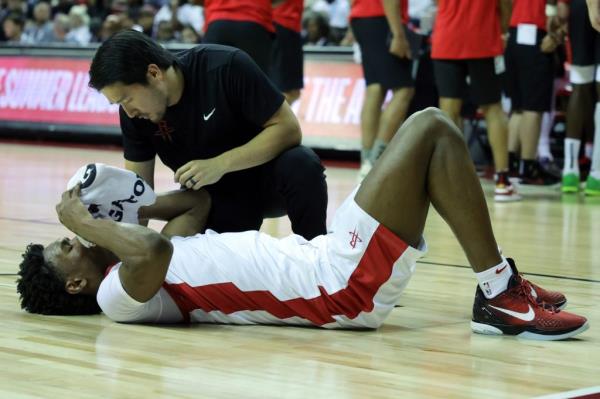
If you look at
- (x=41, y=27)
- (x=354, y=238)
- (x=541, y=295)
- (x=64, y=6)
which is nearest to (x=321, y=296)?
(x=354, y=238)

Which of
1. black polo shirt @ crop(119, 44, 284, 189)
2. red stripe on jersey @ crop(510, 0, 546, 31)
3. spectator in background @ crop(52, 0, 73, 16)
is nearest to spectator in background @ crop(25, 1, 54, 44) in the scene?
spectator in background @ crop(52, 0, 73, 16)

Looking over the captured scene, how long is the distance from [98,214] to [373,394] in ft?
3.85

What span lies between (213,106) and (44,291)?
0.85 metres

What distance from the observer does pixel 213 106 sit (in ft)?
13.0

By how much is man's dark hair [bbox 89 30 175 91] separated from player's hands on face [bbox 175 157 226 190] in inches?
12.6

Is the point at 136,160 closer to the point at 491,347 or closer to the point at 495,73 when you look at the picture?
the point at 491,347

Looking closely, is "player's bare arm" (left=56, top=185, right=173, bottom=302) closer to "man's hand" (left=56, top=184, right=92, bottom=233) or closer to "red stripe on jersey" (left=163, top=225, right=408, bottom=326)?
"man's hand" (left=56, top=184, right=92, bottom=233)

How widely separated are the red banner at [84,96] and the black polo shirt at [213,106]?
21.8 feet

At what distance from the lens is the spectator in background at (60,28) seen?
624 inches

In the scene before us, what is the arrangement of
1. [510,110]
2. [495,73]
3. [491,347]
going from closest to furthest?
[491,347]
[495,73]
[510,110]

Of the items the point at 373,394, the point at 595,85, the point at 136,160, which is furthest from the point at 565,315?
the point at 595,85

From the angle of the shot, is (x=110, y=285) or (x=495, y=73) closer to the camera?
(x=110, y=285)

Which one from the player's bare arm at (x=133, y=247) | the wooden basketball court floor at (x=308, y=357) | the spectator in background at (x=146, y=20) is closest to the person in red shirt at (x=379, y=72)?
the wooden basketball court floor at (x=308, y=357)

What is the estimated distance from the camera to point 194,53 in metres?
3.97
